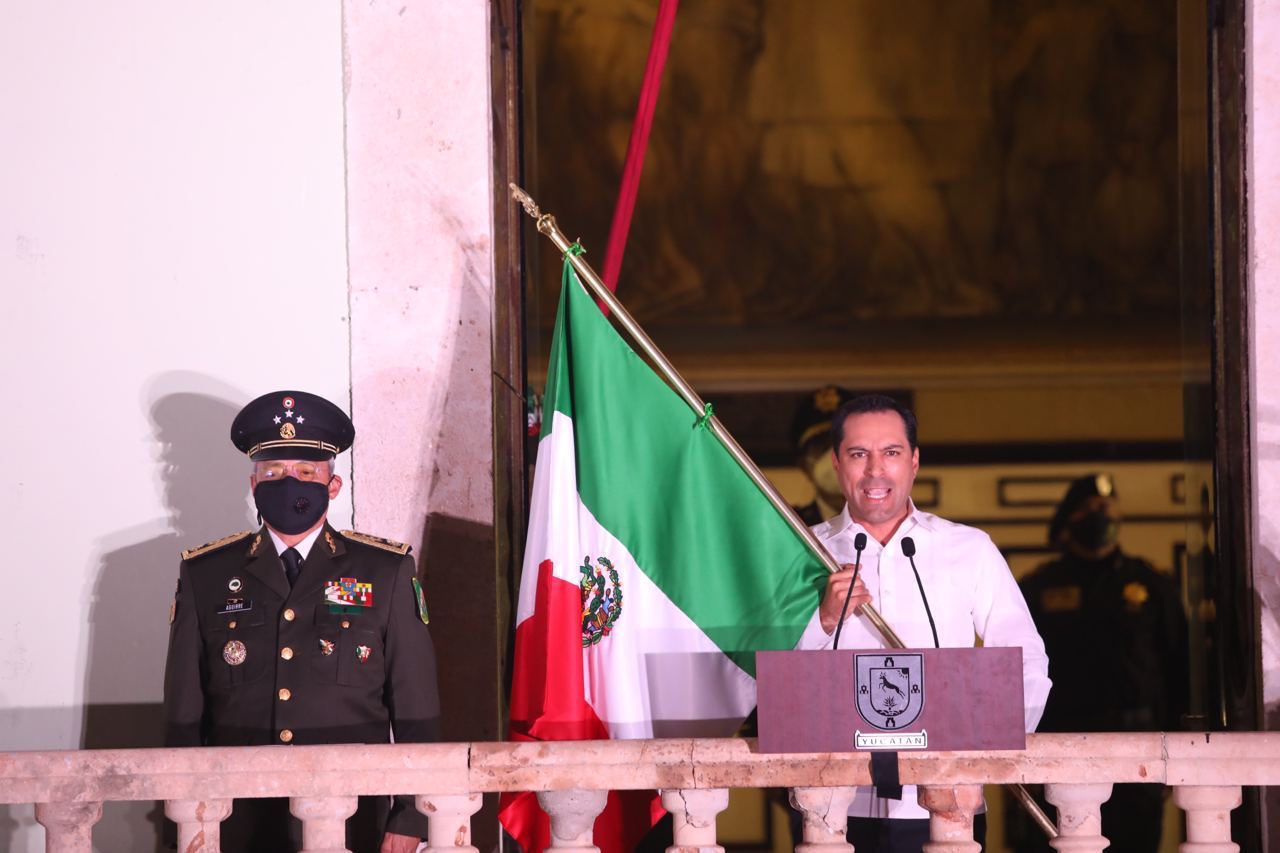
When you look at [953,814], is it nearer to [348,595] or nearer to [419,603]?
[419,603]

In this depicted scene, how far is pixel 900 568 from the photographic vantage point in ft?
11.0

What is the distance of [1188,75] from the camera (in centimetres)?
415

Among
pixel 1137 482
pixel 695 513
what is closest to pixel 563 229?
pixel 1137 482

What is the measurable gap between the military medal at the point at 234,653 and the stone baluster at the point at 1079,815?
1.64 metres

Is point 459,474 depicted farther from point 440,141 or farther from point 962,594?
point 962,594

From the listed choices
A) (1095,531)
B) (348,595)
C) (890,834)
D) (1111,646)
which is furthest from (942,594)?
(1095,531)

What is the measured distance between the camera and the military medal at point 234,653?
10.5ft

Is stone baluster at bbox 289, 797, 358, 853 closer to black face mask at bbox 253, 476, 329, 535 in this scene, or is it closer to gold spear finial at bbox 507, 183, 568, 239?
black face mask at bbox 253, 476, 329, 535

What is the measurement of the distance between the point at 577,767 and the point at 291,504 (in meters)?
0.85

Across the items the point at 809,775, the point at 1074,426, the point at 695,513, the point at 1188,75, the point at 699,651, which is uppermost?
the point at 1188,75

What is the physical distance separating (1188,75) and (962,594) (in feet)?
5.70

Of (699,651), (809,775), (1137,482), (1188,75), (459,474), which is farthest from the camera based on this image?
(1137,482)

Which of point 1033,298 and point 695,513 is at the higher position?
point 1033,298

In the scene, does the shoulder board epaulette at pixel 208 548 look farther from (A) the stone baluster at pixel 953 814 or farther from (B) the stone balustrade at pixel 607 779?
(A) the stone baluster at pixel 953 814
